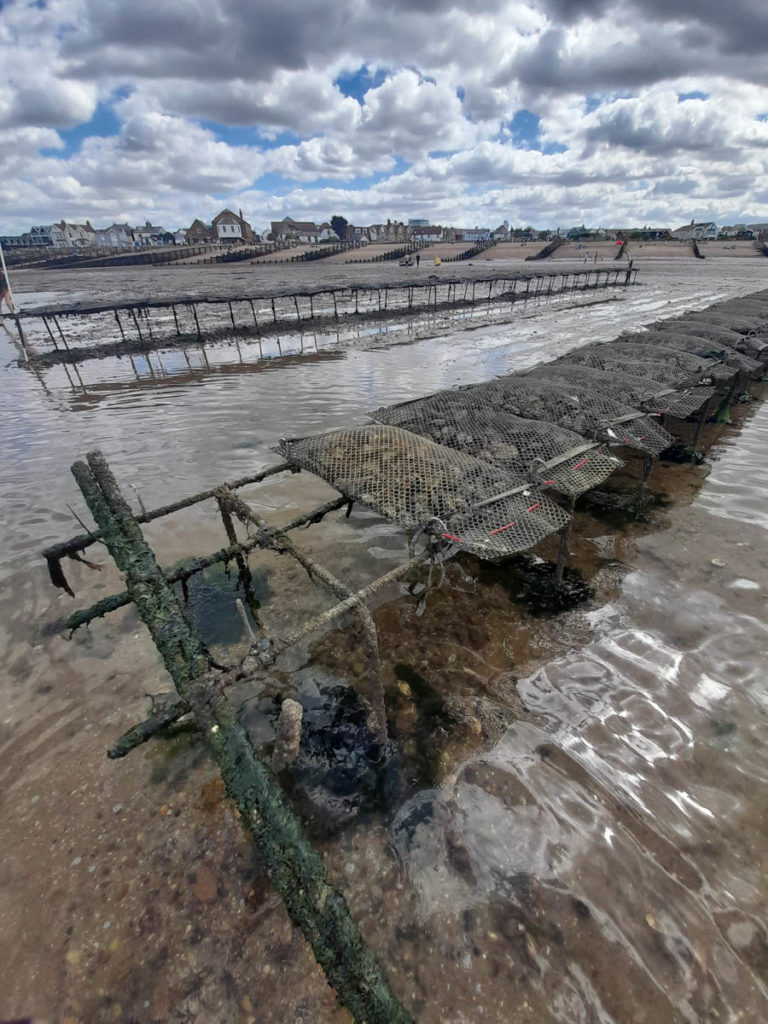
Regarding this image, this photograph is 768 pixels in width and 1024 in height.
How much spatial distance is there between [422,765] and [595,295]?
53345 mm

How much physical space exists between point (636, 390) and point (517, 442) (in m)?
3.99

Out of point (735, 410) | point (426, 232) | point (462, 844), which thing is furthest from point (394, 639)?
point (426, 232)

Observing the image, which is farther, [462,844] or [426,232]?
[426,232]

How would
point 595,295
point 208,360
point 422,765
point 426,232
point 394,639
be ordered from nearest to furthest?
point 422,765
point 394,639
point 208,360
point 595,295
point 426,232

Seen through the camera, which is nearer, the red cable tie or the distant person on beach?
the red cable tie

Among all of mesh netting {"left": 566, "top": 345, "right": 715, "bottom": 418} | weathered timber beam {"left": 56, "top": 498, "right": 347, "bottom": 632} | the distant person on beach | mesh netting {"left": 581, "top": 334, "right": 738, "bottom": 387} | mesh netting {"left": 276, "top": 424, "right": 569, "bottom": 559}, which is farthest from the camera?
the distant person on beach

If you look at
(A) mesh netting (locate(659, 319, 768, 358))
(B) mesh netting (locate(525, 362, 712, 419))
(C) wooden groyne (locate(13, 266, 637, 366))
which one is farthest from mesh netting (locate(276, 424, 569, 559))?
(C) wooden groyne (locate(13, 266, 637, 366))

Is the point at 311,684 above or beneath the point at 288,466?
beneath

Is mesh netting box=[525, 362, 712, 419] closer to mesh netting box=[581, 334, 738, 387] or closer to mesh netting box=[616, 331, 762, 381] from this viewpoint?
mesh netting box=[581, 334, 738, 387]

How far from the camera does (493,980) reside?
123 inches

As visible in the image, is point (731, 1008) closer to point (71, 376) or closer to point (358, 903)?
point (358, 903)

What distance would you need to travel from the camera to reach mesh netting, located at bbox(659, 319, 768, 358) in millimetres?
12820

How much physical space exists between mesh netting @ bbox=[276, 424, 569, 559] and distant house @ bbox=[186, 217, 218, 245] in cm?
14684

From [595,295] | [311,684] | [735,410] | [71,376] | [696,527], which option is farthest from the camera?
[595,295]
